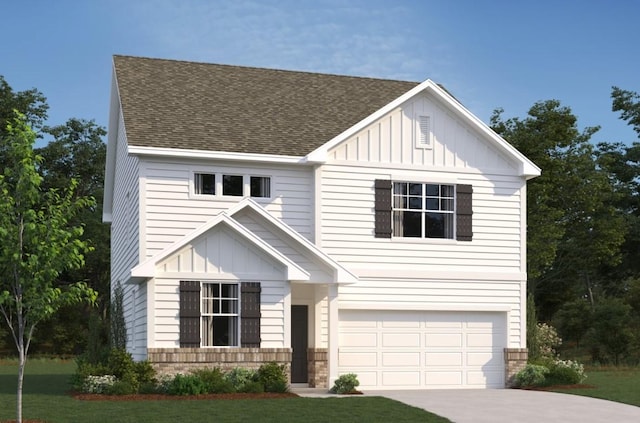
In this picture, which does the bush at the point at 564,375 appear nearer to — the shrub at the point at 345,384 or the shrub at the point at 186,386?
the shrub at the point at 345,384

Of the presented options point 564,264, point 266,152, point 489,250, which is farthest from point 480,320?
point 564,264

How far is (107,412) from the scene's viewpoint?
17.5 metres

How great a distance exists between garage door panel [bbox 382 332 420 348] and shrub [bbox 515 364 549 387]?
3.06 metres

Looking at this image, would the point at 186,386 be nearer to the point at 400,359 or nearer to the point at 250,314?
the point at 250,314

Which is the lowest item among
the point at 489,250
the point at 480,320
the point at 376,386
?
the point at 376,386

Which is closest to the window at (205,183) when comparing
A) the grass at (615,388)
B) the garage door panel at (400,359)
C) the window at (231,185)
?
the window at (231,185)

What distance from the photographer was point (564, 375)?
24.7 meters

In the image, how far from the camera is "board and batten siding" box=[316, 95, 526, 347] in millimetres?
24844

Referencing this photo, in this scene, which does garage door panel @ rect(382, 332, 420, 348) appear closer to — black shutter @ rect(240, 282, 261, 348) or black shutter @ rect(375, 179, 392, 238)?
black shutter @ rect(375, 179, 392, 238)

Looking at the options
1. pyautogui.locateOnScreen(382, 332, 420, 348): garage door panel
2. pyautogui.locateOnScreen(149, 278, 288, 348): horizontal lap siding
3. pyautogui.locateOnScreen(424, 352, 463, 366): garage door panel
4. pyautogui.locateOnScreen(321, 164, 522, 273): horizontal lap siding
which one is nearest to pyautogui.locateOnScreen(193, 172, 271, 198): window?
pyautogui.locateOnScreen(321, 164, 522, 273): horizontal lap siding

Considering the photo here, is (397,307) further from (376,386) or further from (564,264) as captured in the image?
(564,264)

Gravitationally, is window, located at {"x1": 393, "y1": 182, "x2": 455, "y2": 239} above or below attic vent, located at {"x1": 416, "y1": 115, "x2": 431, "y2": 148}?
below

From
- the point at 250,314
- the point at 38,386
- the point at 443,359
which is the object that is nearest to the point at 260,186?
the point at 250,314

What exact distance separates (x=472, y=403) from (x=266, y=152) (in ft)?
28.7
